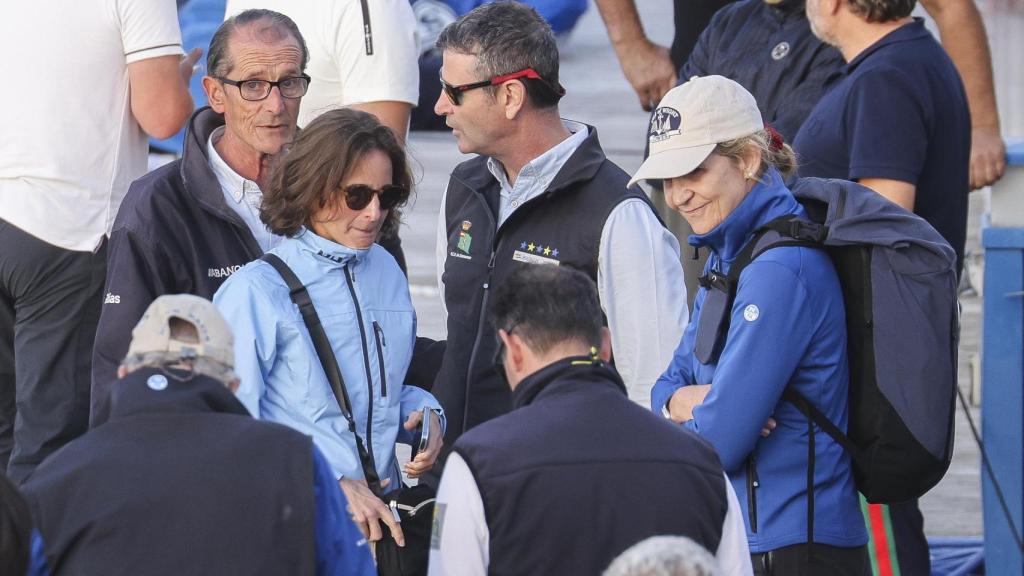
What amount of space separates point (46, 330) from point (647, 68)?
2.74 metres

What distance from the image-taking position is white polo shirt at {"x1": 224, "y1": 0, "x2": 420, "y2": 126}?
4.69 meters

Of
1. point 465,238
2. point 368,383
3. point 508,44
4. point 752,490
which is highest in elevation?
point 508,44

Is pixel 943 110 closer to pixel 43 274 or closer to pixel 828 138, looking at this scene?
pixel 828 138

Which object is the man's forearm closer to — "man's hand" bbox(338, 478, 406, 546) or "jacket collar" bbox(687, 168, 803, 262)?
"jacket collar" bbox(687, 168, 803, 262)

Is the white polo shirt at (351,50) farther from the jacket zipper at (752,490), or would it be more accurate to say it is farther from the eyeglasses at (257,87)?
the jacket zipper at (752,490)

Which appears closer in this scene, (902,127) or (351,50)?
(902,127)

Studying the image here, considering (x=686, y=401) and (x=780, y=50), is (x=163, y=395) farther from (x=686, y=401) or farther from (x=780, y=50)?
(x=780, y=50)

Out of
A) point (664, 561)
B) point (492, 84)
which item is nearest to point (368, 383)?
point (492, 84)

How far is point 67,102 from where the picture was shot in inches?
173

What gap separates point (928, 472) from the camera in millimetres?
3459

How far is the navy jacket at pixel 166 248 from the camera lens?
11.9ft

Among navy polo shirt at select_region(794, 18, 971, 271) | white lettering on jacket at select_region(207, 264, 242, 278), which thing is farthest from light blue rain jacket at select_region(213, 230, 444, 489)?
navy polo shirt at select_region(794, 18, 971, 271)

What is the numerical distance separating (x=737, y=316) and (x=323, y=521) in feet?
3.76

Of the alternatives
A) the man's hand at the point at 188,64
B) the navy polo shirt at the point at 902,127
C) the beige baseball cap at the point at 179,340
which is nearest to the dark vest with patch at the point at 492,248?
the navy polo shirt at the point at 902,127
